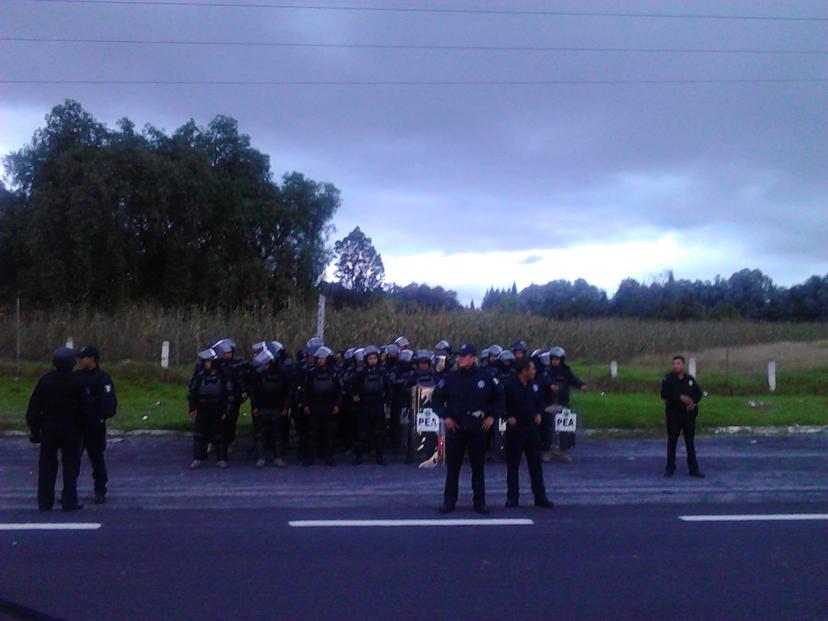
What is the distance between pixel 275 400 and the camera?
15.2 metres

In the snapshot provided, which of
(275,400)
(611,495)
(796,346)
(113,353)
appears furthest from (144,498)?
(796,346)

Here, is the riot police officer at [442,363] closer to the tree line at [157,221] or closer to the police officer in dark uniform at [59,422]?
the police officer in dark uniform at [59,422]

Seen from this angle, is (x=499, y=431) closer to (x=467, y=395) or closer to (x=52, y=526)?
(x=467, y=395)

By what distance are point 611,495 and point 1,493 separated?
7.99 metres

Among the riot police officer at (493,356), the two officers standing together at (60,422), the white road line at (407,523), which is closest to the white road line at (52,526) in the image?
the two officers standing together at (60,422)

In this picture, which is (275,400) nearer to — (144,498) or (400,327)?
(144,498)

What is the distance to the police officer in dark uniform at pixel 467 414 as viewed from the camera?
37.5ft

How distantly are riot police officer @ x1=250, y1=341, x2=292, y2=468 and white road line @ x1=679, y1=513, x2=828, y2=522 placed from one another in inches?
259

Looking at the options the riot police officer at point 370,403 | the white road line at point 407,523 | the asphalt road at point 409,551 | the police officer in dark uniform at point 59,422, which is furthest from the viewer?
the riot police officer at point 370,403

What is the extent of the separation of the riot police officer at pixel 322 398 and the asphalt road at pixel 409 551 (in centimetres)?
75

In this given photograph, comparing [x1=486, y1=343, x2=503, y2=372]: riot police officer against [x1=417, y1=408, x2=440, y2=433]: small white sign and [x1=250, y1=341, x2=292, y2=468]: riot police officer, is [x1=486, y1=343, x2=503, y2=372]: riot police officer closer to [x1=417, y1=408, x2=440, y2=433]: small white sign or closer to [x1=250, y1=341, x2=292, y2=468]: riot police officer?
[x1=417, y1=408, x2=440, y2=433]: small white sign

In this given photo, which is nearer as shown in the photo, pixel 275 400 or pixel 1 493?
pixel 1 493

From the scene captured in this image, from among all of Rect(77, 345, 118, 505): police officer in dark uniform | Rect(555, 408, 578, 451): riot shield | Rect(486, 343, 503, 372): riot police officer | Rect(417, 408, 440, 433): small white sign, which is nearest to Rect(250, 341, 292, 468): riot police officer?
Rect(417, 408, 440, 433): small white sign

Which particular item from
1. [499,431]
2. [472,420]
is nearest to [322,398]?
[499,431]
